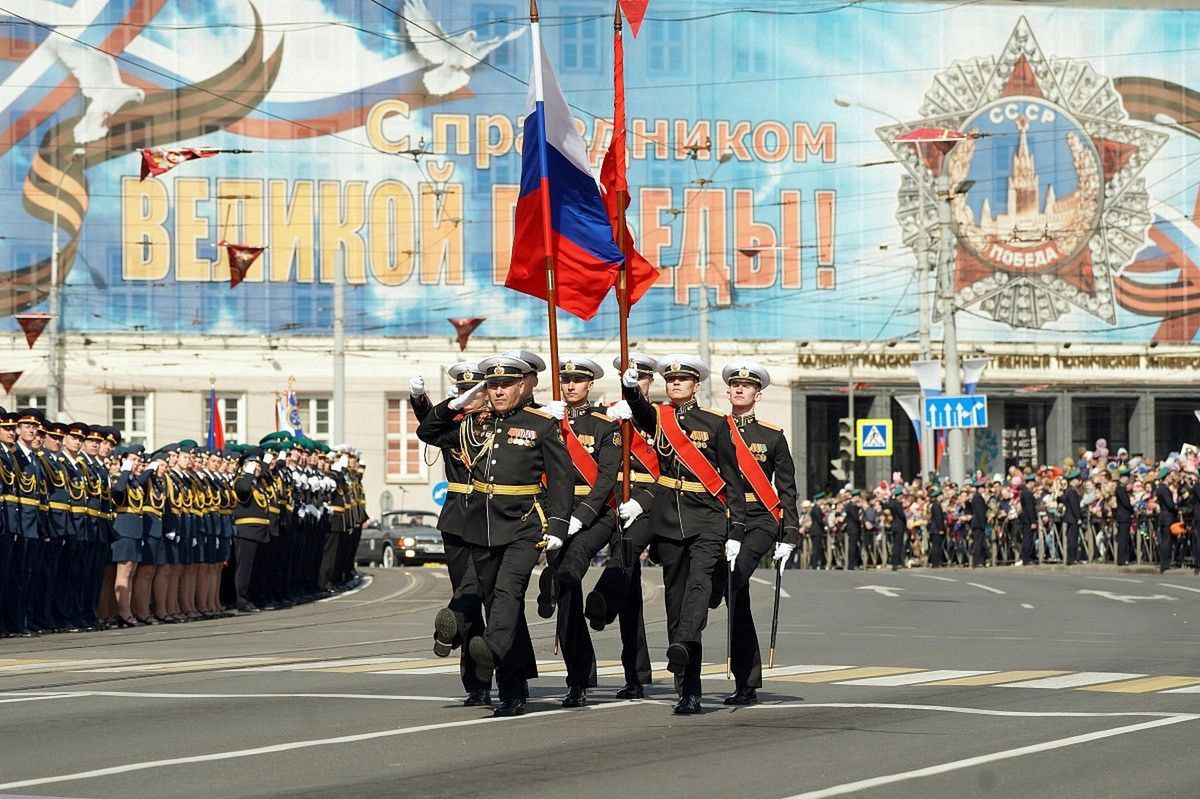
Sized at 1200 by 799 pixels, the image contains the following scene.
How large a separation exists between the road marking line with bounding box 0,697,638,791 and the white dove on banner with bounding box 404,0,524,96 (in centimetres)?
5120

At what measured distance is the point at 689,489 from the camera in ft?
39.9

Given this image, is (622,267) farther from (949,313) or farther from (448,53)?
(448,53)

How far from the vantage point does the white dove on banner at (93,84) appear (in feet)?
194

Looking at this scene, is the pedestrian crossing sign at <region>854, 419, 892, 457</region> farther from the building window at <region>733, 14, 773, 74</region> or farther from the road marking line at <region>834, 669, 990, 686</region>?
A: the road marking line at <region>834, 669, 990, 686</region>

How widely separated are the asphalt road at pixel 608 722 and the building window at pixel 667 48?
45636 mm

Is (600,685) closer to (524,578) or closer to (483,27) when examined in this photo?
(524,578)

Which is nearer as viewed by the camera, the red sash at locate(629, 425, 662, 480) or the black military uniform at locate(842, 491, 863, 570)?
the red sash at locate(629, 425, 662, 480)

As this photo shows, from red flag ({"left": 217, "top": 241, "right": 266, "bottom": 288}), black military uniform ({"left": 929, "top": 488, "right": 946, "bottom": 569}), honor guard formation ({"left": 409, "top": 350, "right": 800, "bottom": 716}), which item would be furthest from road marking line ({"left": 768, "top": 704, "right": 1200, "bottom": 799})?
red flag ({"left": 217, "top": 241, "right": 266, "bottom": 288})

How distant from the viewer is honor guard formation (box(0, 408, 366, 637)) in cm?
2002

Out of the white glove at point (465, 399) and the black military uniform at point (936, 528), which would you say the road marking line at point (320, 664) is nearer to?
the white glove at point (465, 399)

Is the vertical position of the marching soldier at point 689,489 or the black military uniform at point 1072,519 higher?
the marching soldier at point 689,489

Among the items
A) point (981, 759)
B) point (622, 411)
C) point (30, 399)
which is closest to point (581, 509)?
point (622, 411)

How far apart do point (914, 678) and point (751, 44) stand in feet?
172

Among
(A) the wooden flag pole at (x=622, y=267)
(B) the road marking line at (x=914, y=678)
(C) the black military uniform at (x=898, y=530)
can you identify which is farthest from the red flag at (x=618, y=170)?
(C) the black military uniform at (x=898, y=530)
